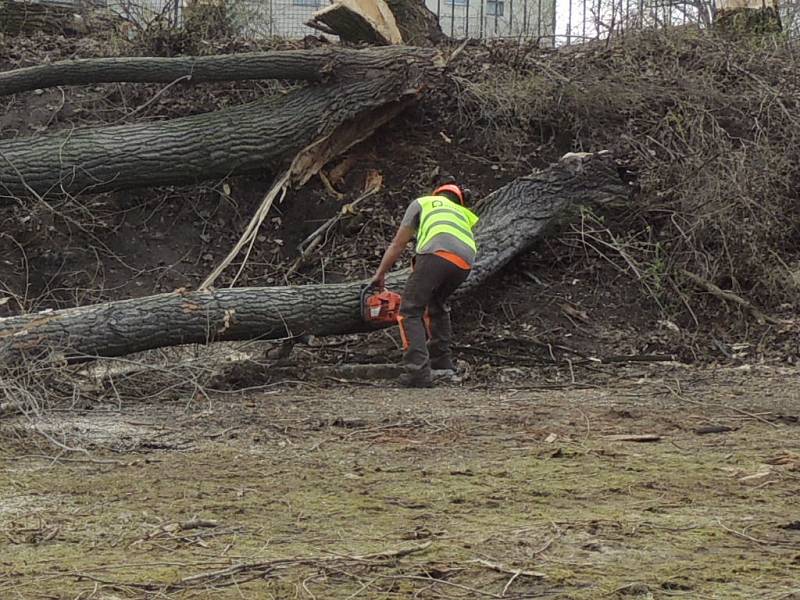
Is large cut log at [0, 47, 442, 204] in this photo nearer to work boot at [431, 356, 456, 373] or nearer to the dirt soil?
work boot at [431, 356, 456, 373]

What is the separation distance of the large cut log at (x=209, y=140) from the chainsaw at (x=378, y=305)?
2.58m

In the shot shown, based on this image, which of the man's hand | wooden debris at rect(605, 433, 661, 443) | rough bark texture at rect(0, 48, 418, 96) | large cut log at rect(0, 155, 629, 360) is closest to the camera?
wooden debris at rect(605, 433, 661, 443)

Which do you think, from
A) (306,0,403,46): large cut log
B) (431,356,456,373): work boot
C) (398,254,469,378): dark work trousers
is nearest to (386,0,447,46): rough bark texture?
(306,0,403,46): large cut log

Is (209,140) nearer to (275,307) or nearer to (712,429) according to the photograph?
(275,307)

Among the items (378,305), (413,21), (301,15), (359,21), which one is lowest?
(378,305)

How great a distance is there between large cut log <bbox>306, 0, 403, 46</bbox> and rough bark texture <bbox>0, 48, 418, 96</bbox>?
106cm

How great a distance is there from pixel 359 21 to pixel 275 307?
4532 millimetres

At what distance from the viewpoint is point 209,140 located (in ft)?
32.0

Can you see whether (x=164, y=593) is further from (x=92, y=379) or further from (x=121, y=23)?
(x=121, y=23)

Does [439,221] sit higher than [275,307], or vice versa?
[439,221]

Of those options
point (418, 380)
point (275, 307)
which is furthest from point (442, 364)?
point (275, 307)

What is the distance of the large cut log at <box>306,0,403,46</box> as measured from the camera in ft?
35.6

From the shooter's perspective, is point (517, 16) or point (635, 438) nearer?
point (635, 438)

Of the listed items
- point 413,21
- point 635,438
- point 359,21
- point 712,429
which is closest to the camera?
point 635,438
